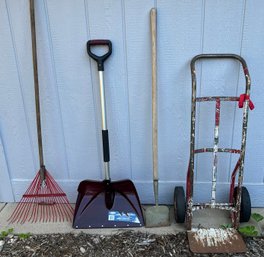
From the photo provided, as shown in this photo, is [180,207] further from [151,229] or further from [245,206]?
[245,206]

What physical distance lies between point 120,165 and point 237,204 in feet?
2.55

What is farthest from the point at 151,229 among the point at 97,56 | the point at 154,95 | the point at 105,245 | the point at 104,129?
the point at 97,56

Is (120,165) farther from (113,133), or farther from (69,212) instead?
(69,212)

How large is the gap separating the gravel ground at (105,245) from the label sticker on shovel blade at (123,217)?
8 centimetres

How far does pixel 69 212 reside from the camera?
6.79 ft

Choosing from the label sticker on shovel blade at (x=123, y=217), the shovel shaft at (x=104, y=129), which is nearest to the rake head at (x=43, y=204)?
the label sticker on shovel blade at (x=123, y=217)

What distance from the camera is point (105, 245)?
1.79 m

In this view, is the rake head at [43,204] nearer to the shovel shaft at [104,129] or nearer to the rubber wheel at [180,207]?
the shovel shaft at [104,129]

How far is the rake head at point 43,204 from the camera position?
2.02 m

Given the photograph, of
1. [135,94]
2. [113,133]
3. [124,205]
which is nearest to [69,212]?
[124,205]

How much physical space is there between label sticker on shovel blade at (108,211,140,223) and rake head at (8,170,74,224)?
296 mm

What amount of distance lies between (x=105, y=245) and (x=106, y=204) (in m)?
0.25

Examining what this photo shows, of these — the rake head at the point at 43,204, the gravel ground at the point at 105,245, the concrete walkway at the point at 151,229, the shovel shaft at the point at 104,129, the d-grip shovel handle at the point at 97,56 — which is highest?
the d-grip shovel handle at the point at 97,56

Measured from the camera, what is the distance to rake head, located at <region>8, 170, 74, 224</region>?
2.02 m
